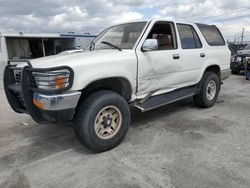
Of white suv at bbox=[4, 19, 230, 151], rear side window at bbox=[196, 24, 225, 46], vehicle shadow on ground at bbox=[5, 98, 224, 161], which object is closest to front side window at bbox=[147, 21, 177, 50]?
white suv at bbox=[4, 19, 230, 151]

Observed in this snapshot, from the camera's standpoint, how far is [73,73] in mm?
2773

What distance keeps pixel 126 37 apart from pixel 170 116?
6.46ft

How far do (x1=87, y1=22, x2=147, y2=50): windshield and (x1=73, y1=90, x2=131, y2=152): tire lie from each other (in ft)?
3.35

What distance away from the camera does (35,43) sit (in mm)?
34875

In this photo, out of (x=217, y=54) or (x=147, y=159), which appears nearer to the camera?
(x=147, y=159)

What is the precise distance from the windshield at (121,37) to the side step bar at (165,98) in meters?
0.98

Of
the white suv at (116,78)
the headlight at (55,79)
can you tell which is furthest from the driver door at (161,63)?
the headlight at (55,79)

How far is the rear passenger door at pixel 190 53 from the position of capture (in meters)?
4.41

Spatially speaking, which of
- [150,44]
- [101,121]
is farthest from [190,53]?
[101,121]

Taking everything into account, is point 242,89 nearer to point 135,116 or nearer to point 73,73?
point 135,116

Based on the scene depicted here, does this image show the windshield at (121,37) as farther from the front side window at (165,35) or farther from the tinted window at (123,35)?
the front side window at (165,35)

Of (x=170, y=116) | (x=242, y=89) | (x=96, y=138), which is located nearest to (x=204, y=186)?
(x=96, y=138)

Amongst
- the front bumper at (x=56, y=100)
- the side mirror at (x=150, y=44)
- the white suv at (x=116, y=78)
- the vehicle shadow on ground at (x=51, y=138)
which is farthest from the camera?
the side mirror at (x=150, y=44)

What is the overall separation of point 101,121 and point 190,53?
240 centimetres
